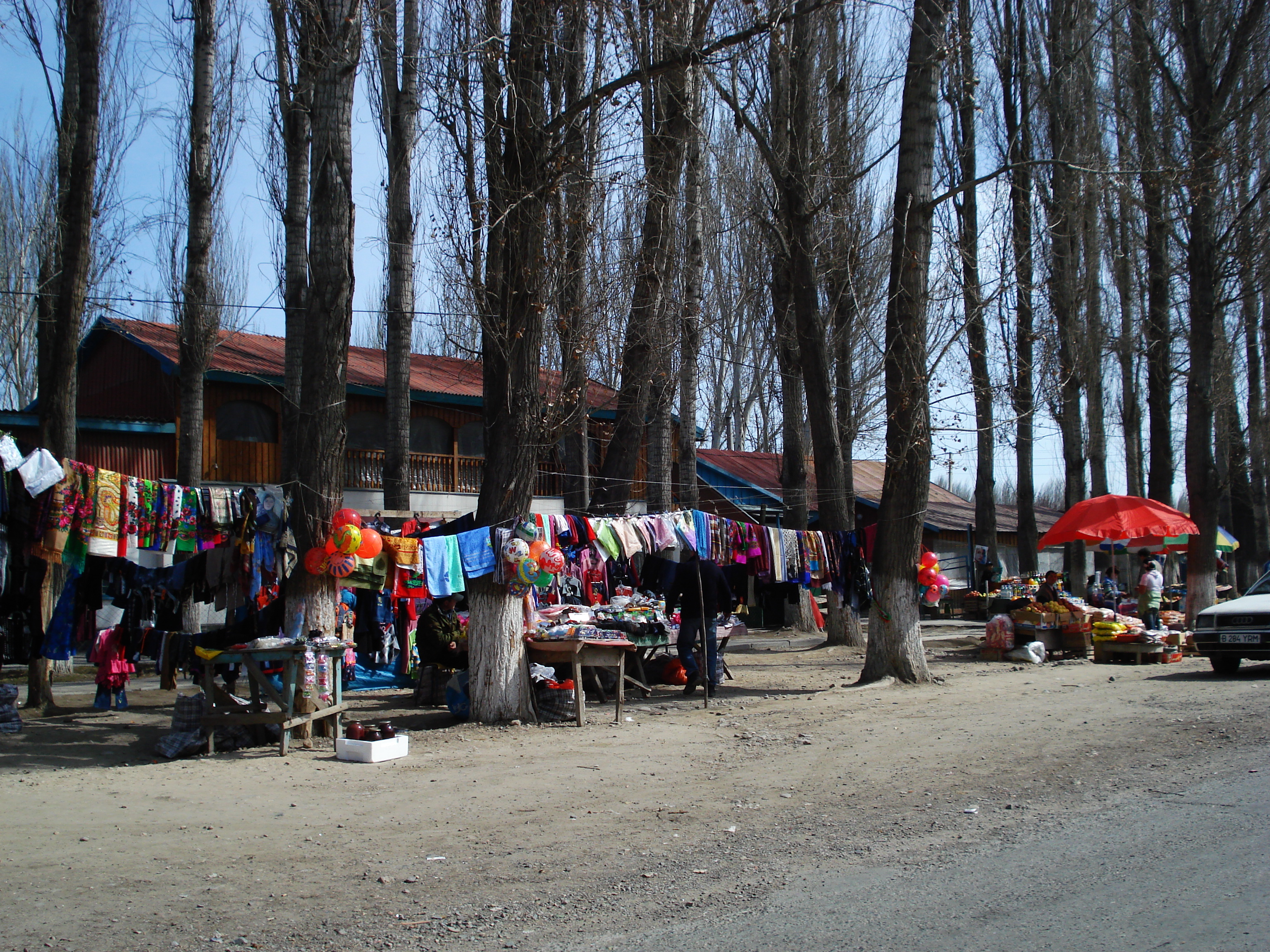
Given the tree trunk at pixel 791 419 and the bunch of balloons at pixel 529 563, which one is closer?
the bunch of balloons at pixel 529 563

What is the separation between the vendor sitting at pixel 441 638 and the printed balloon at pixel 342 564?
2.28m

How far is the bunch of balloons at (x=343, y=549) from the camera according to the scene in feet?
29.8

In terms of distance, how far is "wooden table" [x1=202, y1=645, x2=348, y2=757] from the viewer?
27.0 ft

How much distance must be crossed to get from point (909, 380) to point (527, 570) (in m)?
5.80

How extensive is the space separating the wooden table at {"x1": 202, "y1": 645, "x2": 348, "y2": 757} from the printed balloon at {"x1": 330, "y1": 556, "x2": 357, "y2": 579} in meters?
0.80

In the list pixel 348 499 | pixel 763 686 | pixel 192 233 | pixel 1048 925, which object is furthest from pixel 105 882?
pixel 348 499

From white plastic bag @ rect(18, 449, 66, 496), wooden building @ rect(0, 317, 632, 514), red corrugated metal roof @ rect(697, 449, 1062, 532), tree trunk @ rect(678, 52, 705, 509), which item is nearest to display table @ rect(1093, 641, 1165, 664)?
tree trunk @ rect(678, 52, 705, 509)

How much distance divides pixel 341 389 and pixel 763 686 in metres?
6.76

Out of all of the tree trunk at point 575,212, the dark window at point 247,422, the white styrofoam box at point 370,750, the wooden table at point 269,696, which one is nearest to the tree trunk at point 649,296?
the tree trunk at point 575,212

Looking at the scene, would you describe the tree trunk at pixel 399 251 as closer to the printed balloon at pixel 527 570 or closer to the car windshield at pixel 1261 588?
the printed balloon at pixel 527 570

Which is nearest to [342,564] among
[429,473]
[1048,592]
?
[1048,592]

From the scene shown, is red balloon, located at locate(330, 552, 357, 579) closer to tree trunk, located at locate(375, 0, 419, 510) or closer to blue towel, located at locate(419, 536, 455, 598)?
blue towel, located at locate(419, 536, 455, 598)

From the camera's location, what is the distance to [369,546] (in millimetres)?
9305

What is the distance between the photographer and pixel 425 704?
11.5 m
